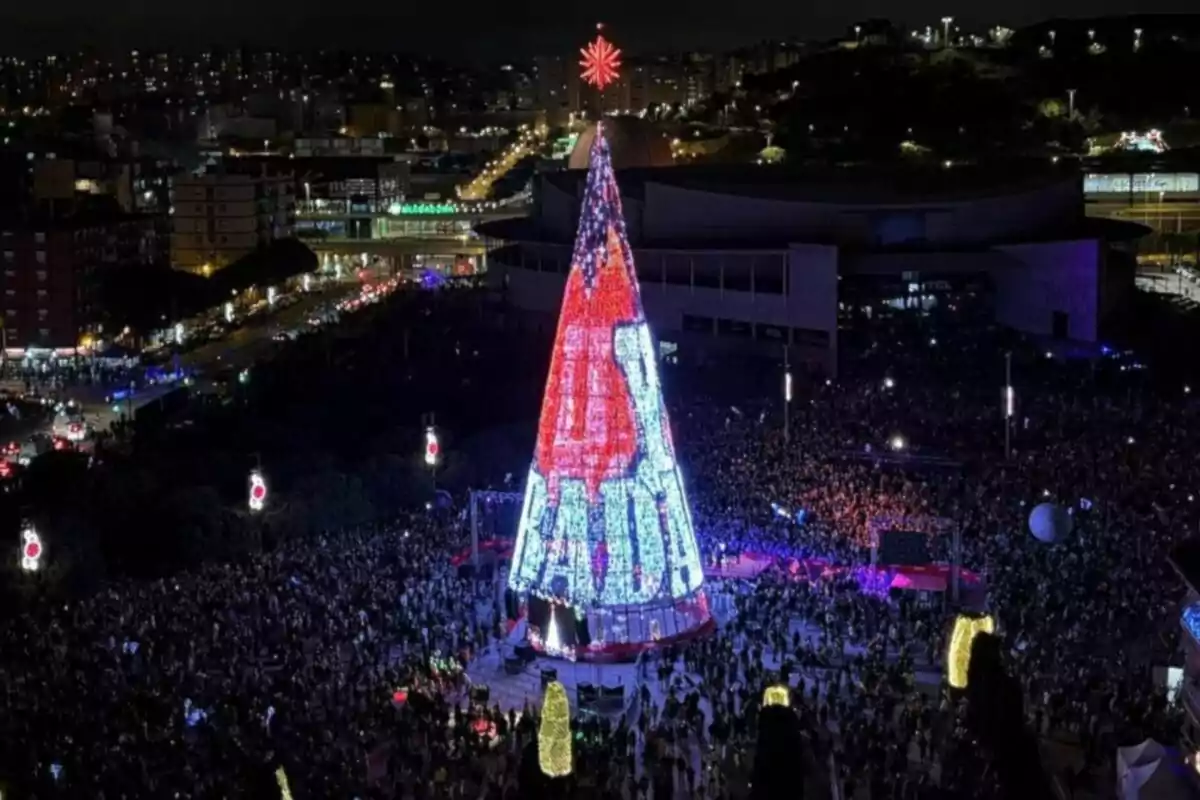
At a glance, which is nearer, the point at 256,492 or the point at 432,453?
the point at 256,492

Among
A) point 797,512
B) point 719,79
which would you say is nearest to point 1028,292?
point 797,512

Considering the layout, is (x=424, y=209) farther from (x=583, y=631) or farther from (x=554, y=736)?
(x=554, y=736)

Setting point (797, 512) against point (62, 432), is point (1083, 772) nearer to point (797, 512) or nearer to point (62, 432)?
point (797, 512)

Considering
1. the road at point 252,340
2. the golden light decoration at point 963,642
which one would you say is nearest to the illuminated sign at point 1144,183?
the road at point 252,340

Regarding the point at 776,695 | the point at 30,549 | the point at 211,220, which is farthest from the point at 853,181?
the point at 211,220

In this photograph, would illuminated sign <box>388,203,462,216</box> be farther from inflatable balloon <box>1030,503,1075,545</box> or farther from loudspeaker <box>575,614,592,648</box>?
loudspeaker <box>575,614,592,648</box>

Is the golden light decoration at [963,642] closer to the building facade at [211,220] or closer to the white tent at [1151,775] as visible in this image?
the white tent at [1151,775]
